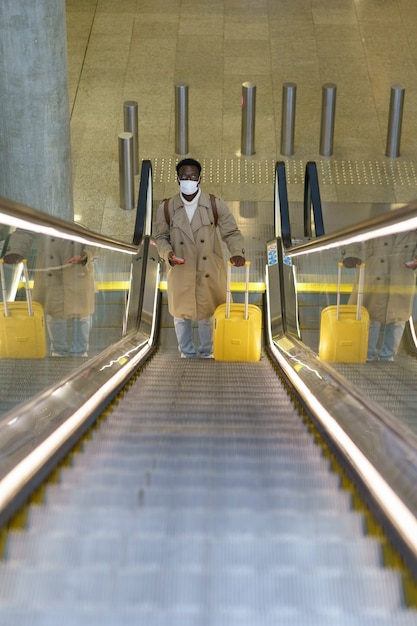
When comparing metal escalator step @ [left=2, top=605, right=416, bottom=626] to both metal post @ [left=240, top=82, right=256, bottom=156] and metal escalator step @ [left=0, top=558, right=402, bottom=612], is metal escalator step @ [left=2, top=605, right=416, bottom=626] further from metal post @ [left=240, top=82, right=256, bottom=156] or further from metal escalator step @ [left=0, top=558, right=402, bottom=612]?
metal post @ [left=240, top=82, right=256, bottom=156]

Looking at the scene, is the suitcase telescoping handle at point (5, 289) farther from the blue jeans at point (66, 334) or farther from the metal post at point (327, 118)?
the metal post at point (327, 118)

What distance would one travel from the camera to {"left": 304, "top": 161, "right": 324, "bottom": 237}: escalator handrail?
25.9ft

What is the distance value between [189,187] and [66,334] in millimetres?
1407

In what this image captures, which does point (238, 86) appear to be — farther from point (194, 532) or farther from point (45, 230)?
point (194, 532)

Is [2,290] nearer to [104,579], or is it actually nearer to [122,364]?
[122,364]

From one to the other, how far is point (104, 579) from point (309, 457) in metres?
1.21

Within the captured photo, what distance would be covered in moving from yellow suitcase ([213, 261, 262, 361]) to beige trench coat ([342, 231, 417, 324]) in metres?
1.44

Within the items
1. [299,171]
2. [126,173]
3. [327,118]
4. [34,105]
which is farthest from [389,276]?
[327,118]

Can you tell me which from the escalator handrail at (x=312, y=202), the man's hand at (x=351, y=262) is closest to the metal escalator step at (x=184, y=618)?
the man's hand at (x=351, y=262)

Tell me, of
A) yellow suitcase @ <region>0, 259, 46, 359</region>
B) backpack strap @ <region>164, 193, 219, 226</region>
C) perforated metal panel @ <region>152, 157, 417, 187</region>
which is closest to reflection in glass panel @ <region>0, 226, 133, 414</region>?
yellow suitcase @ <region>0, 259, 46, 359</region>

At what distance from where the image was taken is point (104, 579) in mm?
2252

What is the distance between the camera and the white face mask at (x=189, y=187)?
20.3ft

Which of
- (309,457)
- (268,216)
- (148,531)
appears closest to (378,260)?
(309,457)

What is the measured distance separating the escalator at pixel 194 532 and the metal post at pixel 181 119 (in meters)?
6.25
